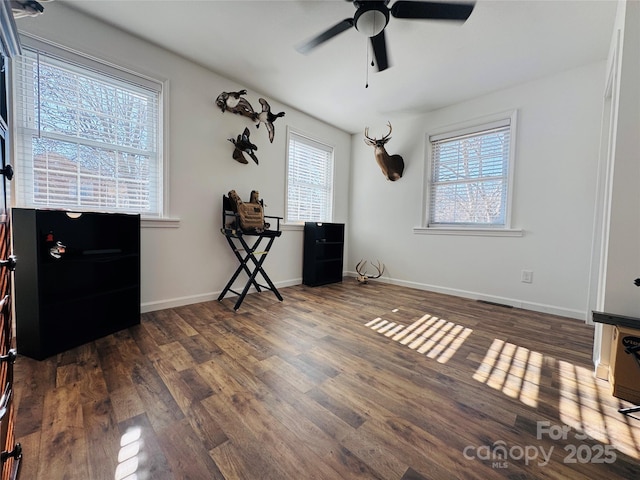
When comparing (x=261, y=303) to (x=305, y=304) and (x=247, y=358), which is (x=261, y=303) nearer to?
(x=305, y=304)

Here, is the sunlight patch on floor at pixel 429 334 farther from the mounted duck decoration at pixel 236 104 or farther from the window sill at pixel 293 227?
the mounted duck decoration at pixel 236 104

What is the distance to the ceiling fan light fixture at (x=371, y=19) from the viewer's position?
1667mm

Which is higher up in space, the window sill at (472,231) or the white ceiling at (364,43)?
the white ceiling at (364,43)

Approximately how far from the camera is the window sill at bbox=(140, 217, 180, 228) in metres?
2.40

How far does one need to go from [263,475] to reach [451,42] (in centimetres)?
321

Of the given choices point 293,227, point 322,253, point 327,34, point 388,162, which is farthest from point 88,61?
point 388,162

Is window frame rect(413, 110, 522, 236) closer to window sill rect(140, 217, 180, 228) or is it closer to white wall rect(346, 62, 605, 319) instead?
white wall rect(346, 62, 605, 319)

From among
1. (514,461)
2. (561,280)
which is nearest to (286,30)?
(514,461)

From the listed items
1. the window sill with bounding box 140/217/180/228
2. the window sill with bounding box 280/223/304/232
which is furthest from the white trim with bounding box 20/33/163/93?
the window sill with bounding box 280/223/304/232

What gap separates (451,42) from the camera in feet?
7.41

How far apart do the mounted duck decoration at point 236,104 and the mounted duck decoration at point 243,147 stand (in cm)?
23

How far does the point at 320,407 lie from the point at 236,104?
3.12m

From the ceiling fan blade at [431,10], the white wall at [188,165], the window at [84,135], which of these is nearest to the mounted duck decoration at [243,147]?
the white wall at [188,165]

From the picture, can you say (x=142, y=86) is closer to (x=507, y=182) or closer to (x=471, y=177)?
(x=471, y=177)
